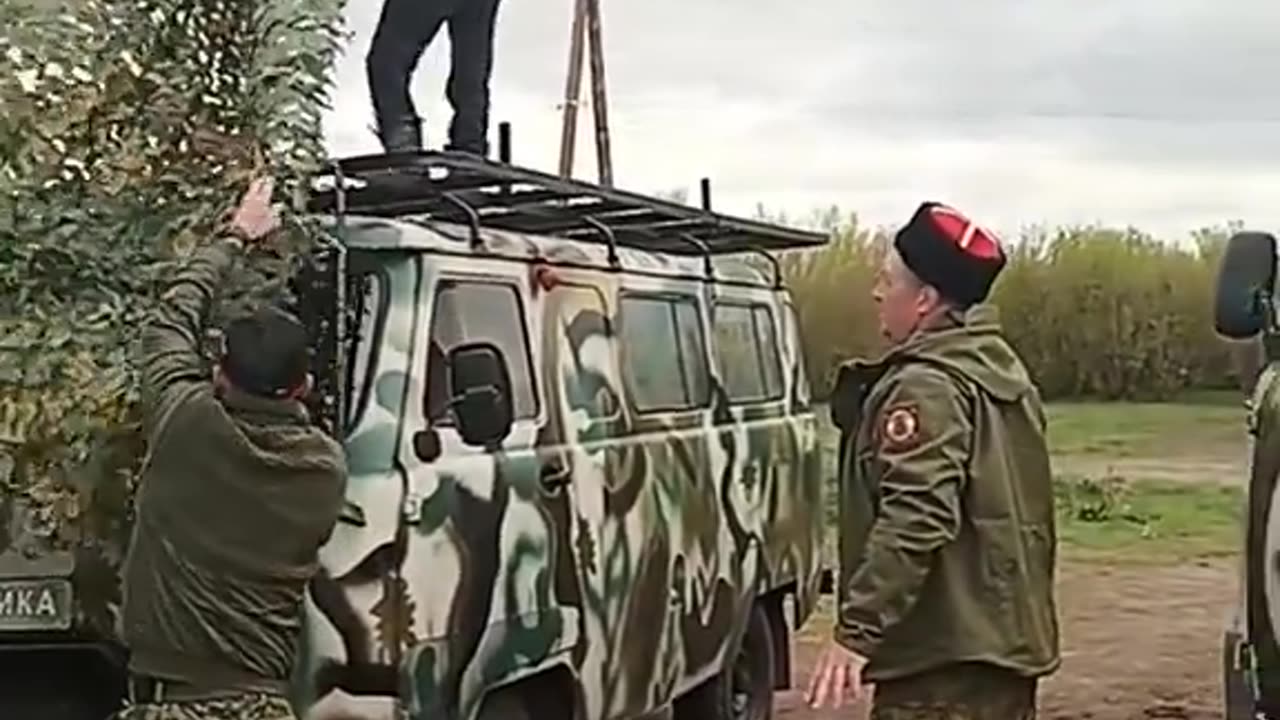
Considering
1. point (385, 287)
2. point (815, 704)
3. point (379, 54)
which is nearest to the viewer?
point (815, 704)

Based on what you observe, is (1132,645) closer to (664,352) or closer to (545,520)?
(664,352)

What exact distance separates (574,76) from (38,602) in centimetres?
1049

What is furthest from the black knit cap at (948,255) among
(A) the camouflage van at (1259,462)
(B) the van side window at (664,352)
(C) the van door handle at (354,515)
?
(B) the van side window at (664,352)

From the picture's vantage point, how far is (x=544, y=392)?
25.1ft

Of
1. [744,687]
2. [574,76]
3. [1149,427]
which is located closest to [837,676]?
[744,687]

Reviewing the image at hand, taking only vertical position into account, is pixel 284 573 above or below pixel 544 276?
below

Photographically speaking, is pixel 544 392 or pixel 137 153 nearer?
pixel 137 153


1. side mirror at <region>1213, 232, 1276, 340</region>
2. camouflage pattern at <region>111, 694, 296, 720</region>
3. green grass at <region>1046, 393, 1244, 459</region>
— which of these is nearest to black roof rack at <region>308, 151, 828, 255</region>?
camouflage pattern at <region>111, 694, 296, 720</region>

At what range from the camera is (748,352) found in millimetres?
10586

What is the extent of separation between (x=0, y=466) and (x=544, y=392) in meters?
1.85

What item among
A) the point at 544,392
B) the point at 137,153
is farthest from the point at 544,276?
the point at 137,153

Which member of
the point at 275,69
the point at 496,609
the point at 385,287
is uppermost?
the point at 275,69

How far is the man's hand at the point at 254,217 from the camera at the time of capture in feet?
19.2

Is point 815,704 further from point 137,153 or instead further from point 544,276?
point 544,276
